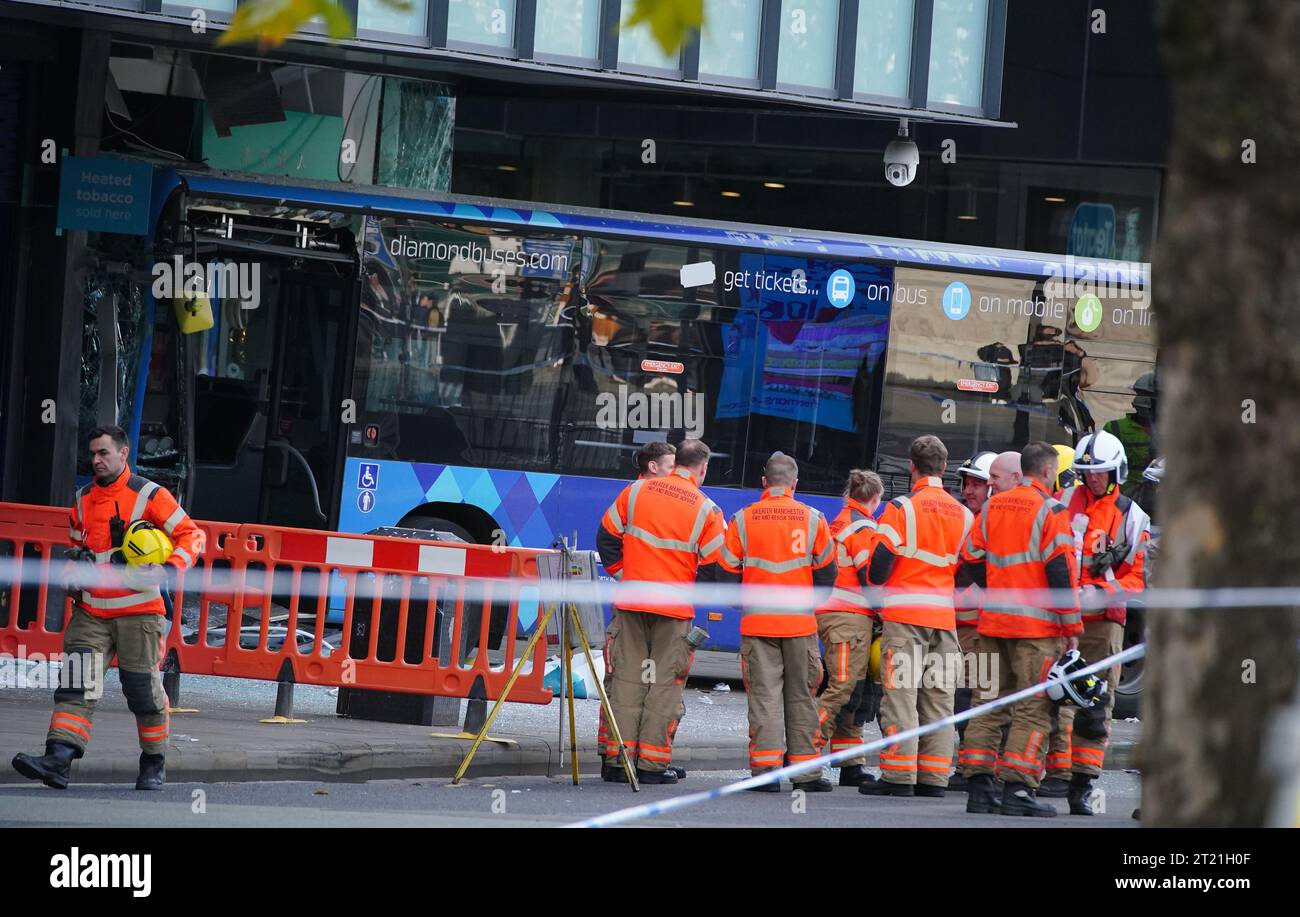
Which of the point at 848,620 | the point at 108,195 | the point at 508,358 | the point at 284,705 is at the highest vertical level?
the point at 108,195

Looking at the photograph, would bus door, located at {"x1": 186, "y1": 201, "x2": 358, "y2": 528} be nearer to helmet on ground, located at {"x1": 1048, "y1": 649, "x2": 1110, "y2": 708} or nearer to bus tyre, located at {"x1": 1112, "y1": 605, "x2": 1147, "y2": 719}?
bus tyre, located at {"x1": 1112, "y1": 605, "x2": 1147, "y2": 719}

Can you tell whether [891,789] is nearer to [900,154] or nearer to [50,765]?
[50,765]

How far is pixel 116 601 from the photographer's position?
28.9 ft

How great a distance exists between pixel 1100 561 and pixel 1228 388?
25.1 ft

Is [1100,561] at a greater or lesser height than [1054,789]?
greater

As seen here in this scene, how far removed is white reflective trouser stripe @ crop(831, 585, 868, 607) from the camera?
36.2 feet

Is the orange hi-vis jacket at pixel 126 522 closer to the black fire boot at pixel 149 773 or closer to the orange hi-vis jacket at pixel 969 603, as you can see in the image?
the black fire boot at pixel 149 773

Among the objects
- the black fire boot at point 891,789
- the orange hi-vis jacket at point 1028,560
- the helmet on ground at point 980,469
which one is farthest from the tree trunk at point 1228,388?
the helmet on ground at point 980,469

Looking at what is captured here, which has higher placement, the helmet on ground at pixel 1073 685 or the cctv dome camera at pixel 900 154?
the cctv dome camera at pixel 900 154

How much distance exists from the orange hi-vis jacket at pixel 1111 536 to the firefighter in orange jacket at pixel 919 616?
2.37 ft

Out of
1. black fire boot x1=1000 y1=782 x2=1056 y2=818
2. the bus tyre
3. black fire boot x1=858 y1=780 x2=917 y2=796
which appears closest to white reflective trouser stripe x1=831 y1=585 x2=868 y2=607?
black fire boot x1=858 y1=780 x2=917 y2=796

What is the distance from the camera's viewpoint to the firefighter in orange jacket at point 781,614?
1043 cm

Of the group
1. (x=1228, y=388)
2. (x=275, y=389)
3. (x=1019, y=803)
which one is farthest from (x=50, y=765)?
(x=1228, y=388)
